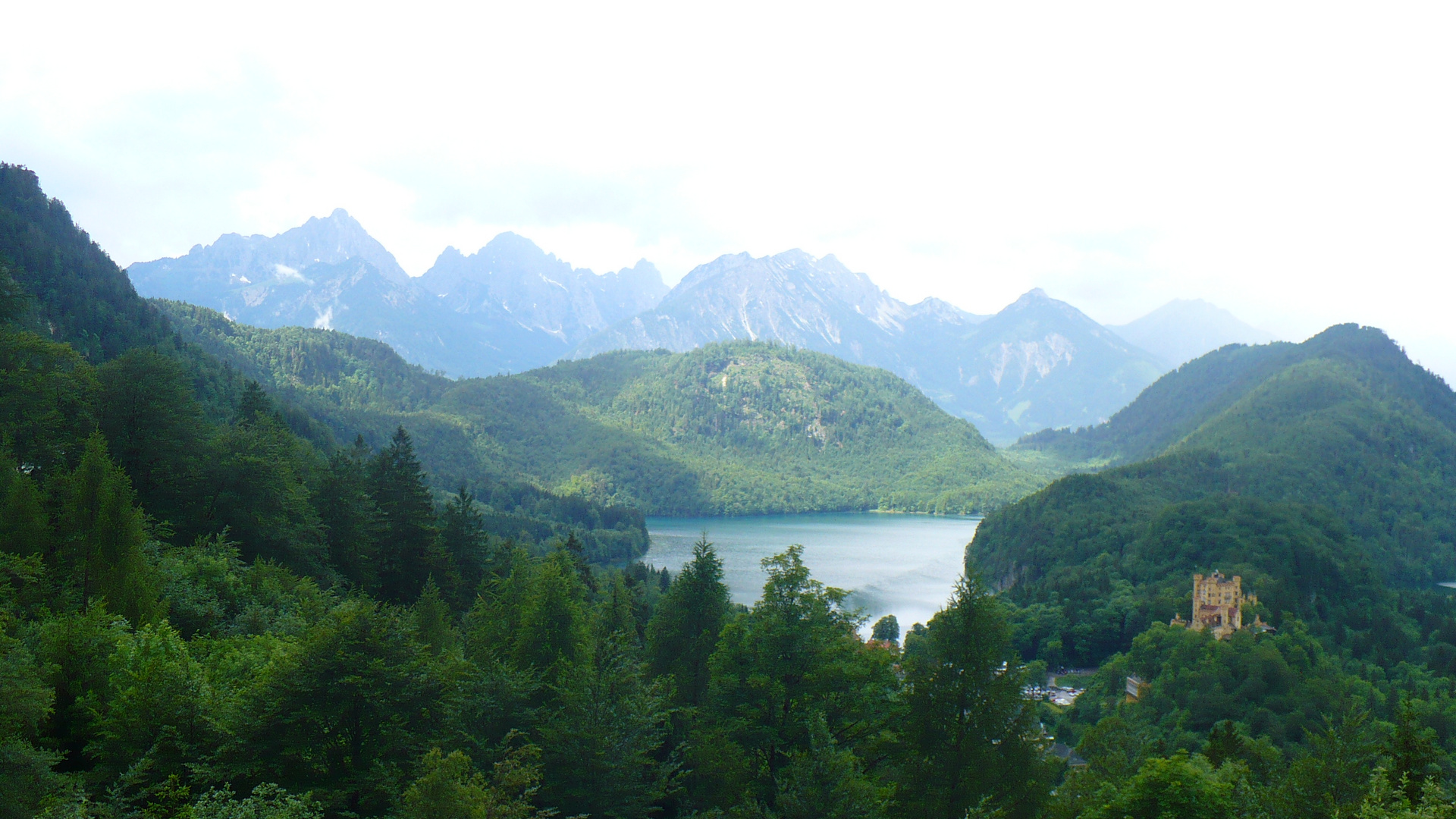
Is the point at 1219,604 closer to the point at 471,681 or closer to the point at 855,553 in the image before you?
the point at 855,553

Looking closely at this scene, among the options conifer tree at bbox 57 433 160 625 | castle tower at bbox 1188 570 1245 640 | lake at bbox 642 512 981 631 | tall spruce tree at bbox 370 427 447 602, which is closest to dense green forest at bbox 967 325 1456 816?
castle tower at bbox 1188 570 1245 640

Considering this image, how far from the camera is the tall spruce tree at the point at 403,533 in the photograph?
1576 inches

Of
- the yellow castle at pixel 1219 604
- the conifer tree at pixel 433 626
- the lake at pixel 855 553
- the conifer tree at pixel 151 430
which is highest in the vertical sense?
the conifer tree at pixel 151 430

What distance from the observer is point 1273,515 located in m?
89.9

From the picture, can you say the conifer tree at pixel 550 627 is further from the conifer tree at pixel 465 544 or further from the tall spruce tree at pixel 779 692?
the conifer tree at pixel 465 544

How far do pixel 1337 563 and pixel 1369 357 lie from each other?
456 feet

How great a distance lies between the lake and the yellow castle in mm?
20805

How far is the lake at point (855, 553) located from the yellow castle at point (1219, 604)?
20805 mm

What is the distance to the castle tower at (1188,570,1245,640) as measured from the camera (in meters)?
65.2

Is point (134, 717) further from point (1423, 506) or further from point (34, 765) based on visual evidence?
point (1423, 506)

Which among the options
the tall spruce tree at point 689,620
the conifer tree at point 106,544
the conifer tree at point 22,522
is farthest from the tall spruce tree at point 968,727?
the conifer tree at point 22,522

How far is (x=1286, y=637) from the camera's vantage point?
5634 centimetres

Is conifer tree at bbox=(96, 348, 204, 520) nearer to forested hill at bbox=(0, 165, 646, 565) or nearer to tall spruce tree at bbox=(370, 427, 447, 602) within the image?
forested hill at bbox=(0, 165, 646, 565)

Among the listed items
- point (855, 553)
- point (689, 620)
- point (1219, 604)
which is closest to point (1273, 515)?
point (1219, 604)
